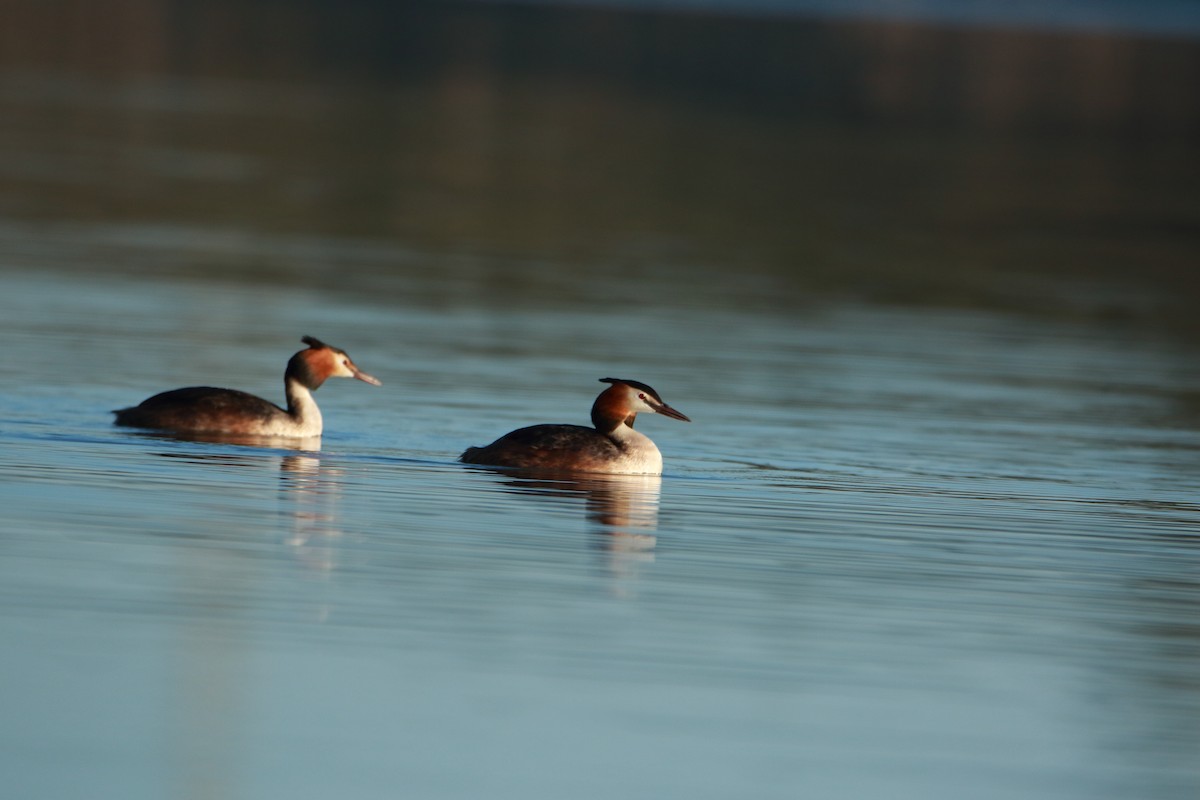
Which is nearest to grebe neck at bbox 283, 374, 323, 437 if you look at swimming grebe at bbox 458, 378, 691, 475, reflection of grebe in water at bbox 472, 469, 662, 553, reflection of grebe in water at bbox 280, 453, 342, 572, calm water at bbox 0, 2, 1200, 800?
calm water at bbox 0, 2, 1200, 800

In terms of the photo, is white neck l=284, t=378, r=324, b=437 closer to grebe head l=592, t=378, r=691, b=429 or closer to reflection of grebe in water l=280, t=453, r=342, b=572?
reflection of grebe in water l=280, t=453, r=342, b=572

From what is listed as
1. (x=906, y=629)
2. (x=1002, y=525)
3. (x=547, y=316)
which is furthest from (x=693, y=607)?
(x=547, y=316)

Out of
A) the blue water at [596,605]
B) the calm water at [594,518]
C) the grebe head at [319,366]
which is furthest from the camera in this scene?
the grebe head at [319,366]

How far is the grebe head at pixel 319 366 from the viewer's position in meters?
19.1

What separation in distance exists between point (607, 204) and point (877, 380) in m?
23.2

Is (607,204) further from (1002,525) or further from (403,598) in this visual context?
(403,598)

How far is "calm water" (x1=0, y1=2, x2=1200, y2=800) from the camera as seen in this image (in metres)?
10.3

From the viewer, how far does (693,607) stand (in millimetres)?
12836

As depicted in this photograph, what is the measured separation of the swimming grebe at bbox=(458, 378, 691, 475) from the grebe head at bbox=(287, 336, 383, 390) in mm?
1864

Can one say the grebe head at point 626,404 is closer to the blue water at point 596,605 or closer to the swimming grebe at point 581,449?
the swimming grebe at point 581,449

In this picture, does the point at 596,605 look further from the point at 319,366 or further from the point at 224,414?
the point at 319,366

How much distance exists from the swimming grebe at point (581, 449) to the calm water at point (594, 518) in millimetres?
269

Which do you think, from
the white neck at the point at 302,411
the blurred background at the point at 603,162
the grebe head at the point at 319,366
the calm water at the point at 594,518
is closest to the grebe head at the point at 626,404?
the calm water at the point at 594,518

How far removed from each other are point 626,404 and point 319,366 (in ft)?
8.73
